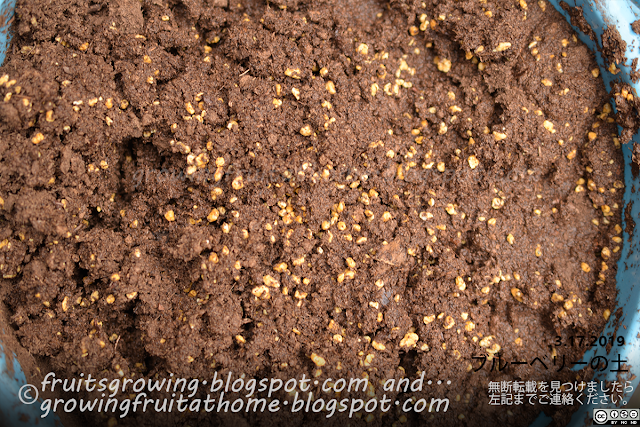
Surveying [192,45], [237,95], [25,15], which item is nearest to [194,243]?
[237,95]

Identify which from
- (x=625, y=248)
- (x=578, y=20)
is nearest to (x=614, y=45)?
(x=578, y=20)

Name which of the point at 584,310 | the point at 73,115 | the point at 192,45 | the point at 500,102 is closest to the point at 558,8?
the point at 500,102

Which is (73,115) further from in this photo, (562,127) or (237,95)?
(562,127)

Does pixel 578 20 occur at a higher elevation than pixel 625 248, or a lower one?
higher

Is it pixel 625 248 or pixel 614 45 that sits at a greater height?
pixel 614 45

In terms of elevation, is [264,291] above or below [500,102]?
below

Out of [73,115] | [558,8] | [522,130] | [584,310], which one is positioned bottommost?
[73,115]

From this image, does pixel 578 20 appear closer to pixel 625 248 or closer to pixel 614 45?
pixel 614 45

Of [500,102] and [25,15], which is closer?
[25,15]

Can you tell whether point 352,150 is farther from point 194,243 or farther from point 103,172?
point 103,172
